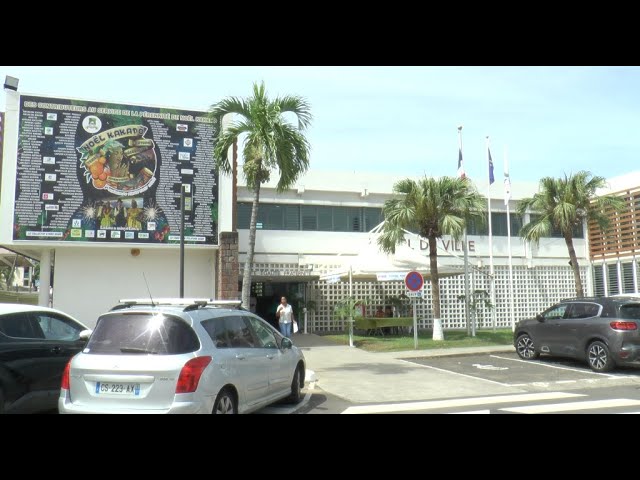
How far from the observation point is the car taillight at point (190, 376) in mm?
6449

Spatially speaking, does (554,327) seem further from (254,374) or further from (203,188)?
(203,188)

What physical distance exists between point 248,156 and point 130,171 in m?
7.89

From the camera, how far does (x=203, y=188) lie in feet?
66.4

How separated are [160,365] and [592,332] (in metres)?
10.8

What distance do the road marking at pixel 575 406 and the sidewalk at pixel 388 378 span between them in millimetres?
1714

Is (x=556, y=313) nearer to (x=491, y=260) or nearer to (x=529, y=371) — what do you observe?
(x=529, y=371)

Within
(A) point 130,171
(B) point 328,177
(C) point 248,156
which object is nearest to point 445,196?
(B) point 328,177

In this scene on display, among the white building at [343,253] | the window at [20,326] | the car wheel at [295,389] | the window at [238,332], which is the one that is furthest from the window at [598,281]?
the window at [20,326]

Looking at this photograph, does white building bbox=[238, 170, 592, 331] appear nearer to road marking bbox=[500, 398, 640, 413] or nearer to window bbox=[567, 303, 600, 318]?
window bbox=[567, 303, 600, 318]

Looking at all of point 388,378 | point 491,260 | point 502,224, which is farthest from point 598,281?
point 388,378

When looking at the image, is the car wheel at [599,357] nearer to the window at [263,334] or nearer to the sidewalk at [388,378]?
the sidewalk at [388,378]

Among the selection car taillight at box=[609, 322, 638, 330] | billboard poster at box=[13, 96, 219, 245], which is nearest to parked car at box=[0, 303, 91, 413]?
billboard poster at box=[13, 96, 219, 245]

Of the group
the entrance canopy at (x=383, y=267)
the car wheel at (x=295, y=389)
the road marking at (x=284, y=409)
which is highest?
the entrance canopy at (x=383, y=267)

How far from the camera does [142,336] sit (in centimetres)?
677
